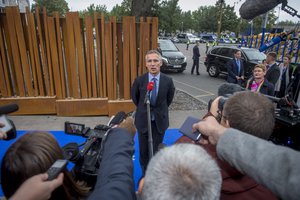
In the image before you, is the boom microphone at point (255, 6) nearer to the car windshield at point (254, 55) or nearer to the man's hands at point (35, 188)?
the man's hands at point (35, 188)

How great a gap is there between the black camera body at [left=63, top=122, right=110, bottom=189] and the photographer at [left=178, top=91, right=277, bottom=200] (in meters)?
0.83

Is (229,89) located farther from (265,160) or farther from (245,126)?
(265,160)

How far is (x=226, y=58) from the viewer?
1173 centimetres

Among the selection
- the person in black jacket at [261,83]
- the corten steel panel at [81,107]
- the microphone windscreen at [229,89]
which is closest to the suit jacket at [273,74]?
the person in black jacket at [261,83]

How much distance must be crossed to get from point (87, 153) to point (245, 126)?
1.16 meters

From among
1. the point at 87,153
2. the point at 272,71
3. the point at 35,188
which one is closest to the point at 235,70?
the point at 272,71

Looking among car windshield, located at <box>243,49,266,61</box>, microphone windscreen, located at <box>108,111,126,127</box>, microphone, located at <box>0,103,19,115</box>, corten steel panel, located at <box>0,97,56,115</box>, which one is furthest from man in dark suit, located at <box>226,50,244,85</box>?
microphone, located at <box>0,103,19,115</box>

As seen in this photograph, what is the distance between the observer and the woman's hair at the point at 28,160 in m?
1.00

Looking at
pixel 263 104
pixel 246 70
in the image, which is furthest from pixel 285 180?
pixel 246 70

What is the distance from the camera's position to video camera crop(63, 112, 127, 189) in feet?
5.15

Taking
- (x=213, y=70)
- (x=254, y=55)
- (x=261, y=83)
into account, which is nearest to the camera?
(x=261, y=83)

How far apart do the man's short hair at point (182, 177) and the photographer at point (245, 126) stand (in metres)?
0.29

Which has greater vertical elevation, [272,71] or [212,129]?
[212,129]

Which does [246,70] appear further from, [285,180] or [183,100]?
[285,180]
